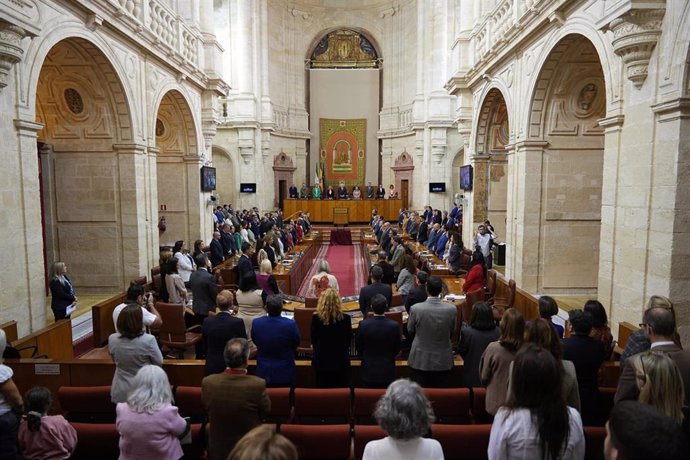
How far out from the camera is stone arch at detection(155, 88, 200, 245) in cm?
1374

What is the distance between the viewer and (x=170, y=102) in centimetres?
1310

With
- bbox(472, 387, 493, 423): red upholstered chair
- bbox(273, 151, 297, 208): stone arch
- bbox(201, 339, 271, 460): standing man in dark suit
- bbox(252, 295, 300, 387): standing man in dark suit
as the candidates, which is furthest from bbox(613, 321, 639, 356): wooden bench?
bbox(273, 151, 297, 208): stone arch

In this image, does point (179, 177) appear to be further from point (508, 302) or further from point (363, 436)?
point (363, 436)

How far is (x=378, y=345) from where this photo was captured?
4285mm

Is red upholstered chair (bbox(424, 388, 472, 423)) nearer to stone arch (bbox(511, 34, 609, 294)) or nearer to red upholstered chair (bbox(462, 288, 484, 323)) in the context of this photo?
red upholstered chair (bbox(462, 288, 484, 323))

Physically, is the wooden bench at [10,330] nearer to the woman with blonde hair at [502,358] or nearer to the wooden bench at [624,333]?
the woman with blonde hair at [502,358]

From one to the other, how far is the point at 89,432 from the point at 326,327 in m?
1.97

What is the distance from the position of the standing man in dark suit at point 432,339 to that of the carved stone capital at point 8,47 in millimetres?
5568

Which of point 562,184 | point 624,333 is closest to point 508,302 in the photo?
point 624,333

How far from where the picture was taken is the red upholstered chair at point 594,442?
136 inches

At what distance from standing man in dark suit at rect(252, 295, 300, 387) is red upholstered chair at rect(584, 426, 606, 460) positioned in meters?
2.32

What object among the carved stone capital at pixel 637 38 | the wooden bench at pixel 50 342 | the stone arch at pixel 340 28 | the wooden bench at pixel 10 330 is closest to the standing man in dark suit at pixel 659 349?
the carved stone capital at pixel 637 38

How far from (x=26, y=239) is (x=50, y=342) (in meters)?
1.73

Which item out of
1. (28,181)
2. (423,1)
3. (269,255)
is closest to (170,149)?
(269,255)
